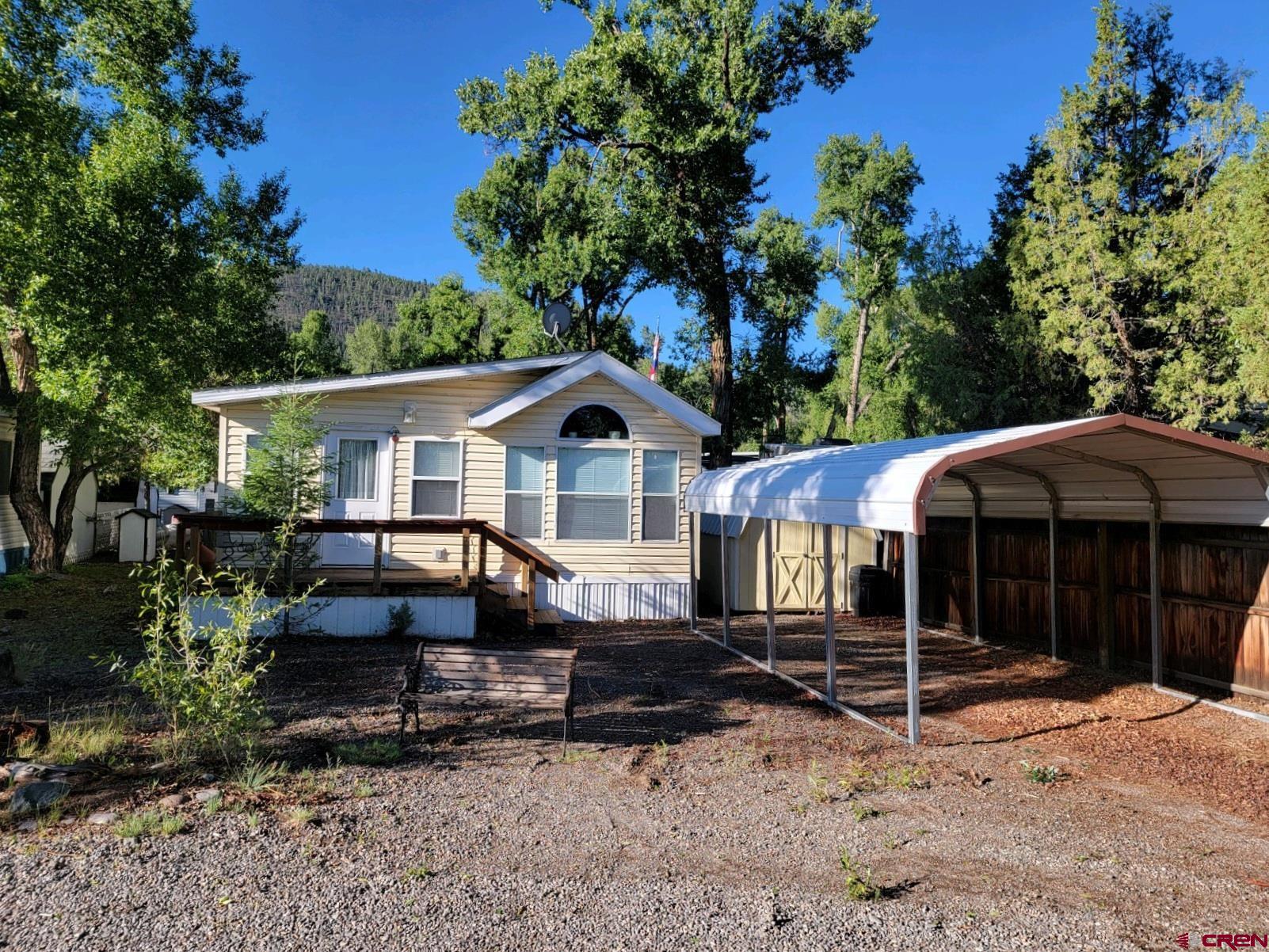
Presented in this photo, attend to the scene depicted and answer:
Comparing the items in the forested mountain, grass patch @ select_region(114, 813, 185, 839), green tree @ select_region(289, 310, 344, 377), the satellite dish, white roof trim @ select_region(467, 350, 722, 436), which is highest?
the forested mountain

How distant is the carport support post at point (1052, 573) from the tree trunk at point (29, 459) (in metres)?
16.3

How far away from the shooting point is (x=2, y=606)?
1301 cm

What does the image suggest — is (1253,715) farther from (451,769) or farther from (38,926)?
(38,926)

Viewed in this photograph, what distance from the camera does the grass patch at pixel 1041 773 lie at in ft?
20.8

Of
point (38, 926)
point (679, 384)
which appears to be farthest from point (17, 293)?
point (679, 384)

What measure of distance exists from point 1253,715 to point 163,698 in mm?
9452

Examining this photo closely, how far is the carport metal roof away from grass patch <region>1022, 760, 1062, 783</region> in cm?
199

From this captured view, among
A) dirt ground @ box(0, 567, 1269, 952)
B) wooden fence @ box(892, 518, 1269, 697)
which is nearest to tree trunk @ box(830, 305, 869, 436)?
wooden fence @ box(892, 518, 1269, 697)

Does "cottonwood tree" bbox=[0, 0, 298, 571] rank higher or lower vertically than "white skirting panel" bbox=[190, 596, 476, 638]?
higher

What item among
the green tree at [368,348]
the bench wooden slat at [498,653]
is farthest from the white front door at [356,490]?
the green tree at [368,348]

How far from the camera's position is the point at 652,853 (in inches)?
188

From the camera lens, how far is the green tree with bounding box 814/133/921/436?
34781mm

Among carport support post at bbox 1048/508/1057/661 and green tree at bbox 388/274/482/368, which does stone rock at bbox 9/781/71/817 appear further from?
green tree at bbox 388/274/482/368

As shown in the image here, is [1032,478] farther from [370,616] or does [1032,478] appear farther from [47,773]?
[47,773]
